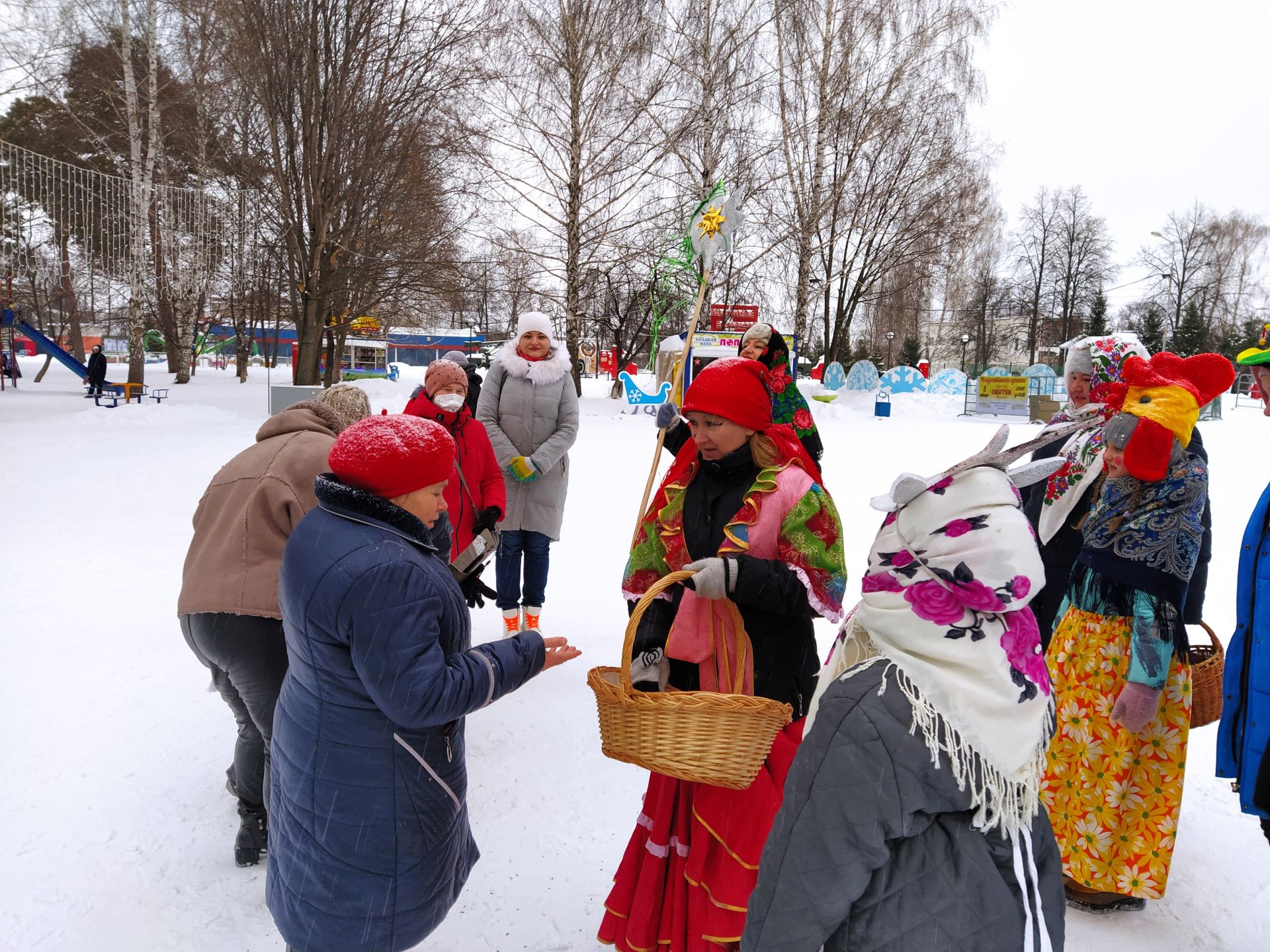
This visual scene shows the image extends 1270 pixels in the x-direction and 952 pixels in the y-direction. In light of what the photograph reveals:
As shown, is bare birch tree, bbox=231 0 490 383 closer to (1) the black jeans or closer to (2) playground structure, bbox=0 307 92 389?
(2) playground structure, bbox=0 307 92 389

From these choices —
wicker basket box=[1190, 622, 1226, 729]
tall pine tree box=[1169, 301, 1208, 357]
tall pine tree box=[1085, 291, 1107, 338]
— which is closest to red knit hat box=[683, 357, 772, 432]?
wicker basket box=[1190, 622, 1226, 729]

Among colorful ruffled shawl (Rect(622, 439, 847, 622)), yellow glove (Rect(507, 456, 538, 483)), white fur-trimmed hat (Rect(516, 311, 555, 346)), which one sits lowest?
yellow glove (Rect(507, 456, 538, 483))

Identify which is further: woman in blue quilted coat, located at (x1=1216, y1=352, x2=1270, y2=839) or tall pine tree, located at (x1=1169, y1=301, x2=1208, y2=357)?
tall pine tree, located at (x1=1169, y1=301, x2=1208, y2=357)

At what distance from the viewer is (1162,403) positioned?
2.52 m

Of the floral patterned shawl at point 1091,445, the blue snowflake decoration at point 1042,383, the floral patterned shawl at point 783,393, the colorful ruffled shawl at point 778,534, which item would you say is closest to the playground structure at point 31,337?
the floral patterned shawl at point 783,393

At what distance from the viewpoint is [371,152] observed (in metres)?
14.4

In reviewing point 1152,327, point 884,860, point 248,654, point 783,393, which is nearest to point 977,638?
point 884,860

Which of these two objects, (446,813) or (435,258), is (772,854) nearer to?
(446,813)

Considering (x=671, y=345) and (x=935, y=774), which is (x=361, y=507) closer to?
(x=935, y=774)

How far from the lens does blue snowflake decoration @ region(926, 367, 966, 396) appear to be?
22.0 meters

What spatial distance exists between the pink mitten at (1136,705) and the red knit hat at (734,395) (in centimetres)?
142

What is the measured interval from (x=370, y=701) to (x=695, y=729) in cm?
73

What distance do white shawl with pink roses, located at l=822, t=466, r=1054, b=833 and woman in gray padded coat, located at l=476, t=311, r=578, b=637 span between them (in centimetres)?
344

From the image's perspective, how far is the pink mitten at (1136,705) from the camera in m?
2.47
